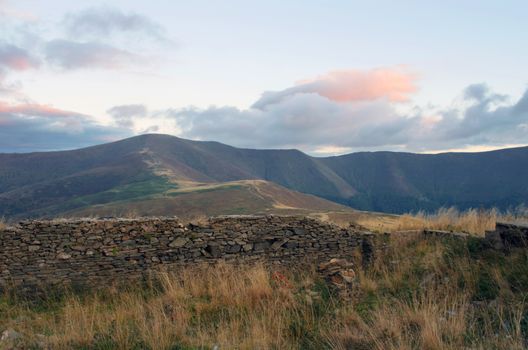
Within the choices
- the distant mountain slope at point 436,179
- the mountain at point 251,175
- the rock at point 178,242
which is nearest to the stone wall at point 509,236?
the rock at point 178,242

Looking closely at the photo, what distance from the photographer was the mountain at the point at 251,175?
97.1m

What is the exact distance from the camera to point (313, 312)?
5277 mm

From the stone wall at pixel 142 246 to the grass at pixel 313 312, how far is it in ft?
1.42

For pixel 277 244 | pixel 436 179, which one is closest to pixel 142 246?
pixel 277 244

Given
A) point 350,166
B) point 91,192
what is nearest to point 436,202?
point 350,166

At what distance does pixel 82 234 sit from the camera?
8.02 m

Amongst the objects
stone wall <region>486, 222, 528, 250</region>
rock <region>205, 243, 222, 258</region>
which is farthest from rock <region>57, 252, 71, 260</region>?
stone wall <region>486, 222, 528, 250</region>

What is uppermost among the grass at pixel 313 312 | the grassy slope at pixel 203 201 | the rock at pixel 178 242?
the rock at pixel 178 242

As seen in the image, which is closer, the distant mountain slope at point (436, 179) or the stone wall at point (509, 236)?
the stone wall at point (509, 236)

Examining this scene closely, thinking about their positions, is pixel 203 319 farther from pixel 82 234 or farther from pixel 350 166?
pixel 350 166

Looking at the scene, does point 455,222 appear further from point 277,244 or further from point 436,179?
point 436,179

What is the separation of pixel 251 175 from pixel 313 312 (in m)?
161

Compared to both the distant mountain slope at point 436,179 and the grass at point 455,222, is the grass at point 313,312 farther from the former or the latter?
the distant mountain slope at point 436,179

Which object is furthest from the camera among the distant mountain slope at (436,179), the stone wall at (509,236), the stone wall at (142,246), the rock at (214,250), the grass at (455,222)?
the distant mountain slope at (436,179)
